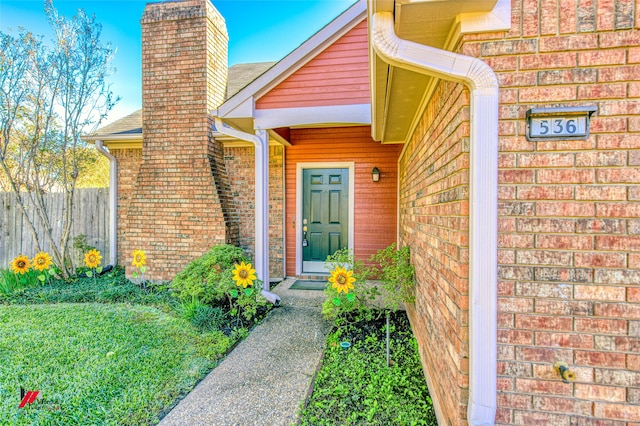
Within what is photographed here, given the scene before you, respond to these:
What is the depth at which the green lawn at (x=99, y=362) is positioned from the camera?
2.16 meters

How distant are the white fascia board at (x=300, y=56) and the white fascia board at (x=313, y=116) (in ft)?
0.96

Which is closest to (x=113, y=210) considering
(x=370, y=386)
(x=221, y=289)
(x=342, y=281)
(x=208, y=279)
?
(x=208, y=279)

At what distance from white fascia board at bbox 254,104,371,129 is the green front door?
176cm

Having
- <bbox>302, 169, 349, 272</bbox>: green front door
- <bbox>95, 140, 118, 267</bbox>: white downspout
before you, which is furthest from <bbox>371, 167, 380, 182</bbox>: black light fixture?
<bbox>95, 140, 118, 267</bbox>: white downspout

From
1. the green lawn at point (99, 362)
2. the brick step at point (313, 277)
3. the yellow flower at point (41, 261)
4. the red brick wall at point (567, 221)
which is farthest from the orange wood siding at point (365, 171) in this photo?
the yellow flower at point (41, 261)

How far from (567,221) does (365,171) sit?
4421mm

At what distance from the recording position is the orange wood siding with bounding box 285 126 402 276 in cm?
565

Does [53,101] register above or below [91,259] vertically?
above

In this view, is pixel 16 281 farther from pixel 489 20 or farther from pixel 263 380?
pixel 489 20

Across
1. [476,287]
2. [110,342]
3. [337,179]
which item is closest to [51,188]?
[110,342]

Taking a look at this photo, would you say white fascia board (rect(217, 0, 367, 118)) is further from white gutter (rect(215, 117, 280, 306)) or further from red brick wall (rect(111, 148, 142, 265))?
red brick wall (rect(111, 148, 142, 265))

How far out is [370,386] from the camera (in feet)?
7.81

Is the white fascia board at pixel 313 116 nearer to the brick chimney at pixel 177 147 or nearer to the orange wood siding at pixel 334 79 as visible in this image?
the orange wood siding at pixel 334 79

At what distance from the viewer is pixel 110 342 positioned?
315 cm
